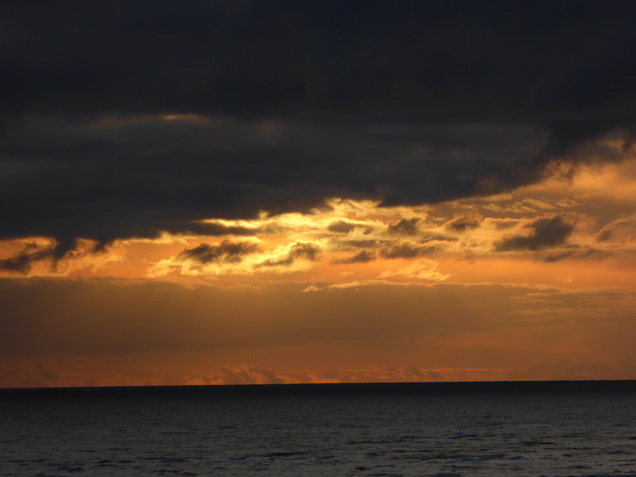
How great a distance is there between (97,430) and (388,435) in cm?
4321

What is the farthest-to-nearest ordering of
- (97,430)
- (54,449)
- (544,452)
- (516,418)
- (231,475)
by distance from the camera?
(516,418), (97,430), (54,449), (544,452), (231,475)

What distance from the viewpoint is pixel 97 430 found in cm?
12812

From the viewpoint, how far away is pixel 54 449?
309ft

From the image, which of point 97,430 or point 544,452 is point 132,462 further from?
point 97,430

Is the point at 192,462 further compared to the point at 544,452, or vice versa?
the point at 544,452

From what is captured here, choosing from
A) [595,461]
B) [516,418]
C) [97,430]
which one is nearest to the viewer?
[595,461]

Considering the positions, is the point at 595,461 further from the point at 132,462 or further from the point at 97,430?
the point at 97,430

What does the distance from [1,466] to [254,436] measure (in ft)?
134

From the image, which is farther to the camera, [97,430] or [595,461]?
[97,430]

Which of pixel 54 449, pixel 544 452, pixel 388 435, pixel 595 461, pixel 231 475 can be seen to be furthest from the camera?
pixel 388 435

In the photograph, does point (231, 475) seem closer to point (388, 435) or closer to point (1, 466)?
point (1, 466)

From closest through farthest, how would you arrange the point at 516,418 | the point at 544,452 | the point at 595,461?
the point at 595,461
the point at 544,452
the point at 516,418

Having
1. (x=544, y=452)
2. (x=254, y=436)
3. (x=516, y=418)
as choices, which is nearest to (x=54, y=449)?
(x=254, y=436)

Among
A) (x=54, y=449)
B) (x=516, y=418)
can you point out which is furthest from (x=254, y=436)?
(x=516, y=418)
